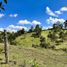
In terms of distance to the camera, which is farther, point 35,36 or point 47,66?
point 35,36

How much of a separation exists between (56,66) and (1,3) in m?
23.8

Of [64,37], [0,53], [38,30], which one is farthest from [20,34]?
[0,53]

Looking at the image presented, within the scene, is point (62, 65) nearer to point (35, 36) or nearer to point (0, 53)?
point (0, 53)

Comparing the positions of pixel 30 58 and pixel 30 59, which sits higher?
pixel 30 58

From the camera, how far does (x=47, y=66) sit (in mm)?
28094

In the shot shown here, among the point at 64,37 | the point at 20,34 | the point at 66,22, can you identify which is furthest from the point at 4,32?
the point at 66,22

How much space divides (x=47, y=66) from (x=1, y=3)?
22.7m

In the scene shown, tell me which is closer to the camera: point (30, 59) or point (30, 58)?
point (30, 59)

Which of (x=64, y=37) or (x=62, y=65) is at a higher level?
(x=64, y=37)

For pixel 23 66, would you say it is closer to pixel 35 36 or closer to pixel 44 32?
pixel 35 36

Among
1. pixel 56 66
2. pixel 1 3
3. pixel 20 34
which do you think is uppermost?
pixel 20 34

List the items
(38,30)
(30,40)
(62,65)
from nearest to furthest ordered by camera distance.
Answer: (62,65)
(30,40)
(38,30)

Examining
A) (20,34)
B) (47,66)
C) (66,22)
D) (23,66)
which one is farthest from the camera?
(66,22)

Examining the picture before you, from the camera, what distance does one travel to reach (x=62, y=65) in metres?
30.3
